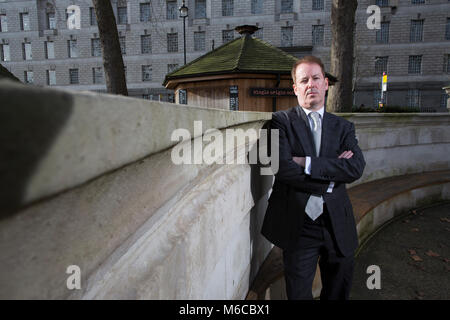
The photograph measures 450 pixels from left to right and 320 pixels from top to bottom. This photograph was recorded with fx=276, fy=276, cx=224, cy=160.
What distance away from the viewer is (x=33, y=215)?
522 millimetres

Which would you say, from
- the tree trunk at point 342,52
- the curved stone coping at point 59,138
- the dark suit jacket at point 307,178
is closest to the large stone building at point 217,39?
the tree trunk at point 342,52

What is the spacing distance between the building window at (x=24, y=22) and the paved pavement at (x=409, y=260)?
151 feet

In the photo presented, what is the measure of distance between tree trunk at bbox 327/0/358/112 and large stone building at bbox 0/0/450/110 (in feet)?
74.5

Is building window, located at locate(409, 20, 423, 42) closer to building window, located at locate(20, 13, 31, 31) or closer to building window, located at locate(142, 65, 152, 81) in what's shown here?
building window, located at locate(142, 65, 152, 81)

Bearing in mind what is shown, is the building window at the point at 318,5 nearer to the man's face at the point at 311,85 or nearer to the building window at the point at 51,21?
the building window at the point at 51,21

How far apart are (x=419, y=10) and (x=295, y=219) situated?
123 feet

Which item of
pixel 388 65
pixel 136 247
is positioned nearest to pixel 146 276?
pixel 136 247

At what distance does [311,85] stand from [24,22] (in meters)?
46.7

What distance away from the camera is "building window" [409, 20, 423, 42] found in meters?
29.6

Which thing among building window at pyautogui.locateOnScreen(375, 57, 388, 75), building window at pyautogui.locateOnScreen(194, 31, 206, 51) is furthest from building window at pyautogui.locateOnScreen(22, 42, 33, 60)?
building window at pyautogui.locateOnScreen(375, 57, 388, 75)

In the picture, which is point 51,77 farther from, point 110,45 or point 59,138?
point 59,138

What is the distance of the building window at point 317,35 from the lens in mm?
30688

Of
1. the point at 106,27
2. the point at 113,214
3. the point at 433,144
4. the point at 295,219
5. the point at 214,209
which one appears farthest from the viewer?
the point at 106,27

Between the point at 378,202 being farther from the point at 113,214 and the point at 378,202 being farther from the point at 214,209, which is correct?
the point at 113,214
